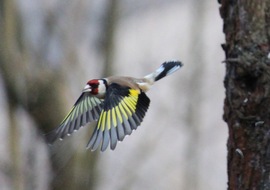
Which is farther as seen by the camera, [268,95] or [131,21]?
[131,21]

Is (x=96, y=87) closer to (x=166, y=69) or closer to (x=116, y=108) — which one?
(x=116, y=108)

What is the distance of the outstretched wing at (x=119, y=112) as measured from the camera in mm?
2805

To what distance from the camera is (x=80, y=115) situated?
10.2ft

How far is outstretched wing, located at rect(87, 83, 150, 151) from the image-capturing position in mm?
2805

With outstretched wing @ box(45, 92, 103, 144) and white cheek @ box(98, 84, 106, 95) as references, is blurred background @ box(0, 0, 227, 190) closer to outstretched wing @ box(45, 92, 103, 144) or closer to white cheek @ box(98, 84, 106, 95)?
outstretched wing @ box(45, 92, 103, 144)

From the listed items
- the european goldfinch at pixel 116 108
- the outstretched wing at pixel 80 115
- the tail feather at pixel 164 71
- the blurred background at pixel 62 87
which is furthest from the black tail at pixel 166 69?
the blurred background at pixel 62 87

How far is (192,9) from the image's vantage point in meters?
6.65

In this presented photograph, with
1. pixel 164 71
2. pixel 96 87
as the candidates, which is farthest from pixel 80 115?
pixel 164 71

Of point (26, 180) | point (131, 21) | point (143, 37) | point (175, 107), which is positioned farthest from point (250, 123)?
point (131, 21)

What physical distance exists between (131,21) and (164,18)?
0.44 m

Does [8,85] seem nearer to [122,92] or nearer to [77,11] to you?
[77,11]

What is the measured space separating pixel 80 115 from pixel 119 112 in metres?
0.30

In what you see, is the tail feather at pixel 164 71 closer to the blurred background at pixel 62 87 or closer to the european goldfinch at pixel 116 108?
the european goldfinch at pixel 116 108

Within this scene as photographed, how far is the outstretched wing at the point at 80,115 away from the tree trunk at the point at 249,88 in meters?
0.57
